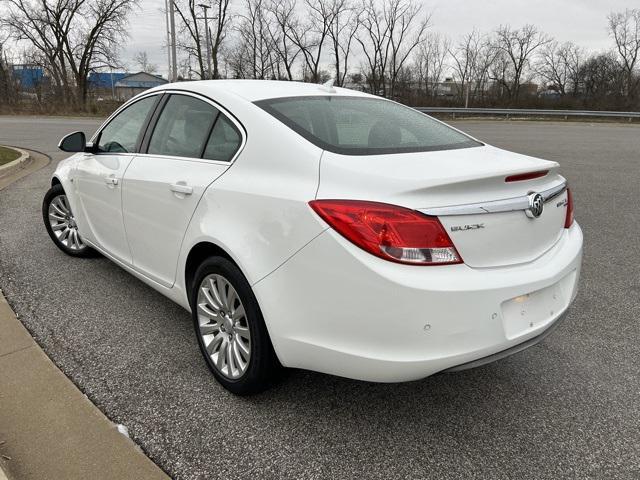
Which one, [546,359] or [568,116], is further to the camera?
[568,116]

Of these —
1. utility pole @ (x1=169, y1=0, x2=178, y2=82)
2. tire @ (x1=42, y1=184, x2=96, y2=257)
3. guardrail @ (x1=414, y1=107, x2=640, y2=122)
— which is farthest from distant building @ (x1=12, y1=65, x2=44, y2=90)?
tire @ (x1=42, y1=184, x2=96, y2=257)

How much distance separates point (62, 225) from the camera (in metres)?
4.75

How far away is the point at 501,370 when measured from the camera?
2.94 meters

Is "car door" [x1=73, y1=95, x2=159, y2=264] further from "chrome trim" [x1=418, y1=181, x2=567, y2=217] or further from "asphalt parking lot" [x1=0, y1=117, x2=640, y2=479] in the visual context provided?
"chrome trim" [x1=418, y1=181, x2=567, y2=217]

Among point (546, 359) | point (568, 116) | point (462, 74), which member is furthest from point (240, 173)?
point (462, 74)

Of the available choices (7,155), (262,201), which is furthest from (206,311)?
(7,155)

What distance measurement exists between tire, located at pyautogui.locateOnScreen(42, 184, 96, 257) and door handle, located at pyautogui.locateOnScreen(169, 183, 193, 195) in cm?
217

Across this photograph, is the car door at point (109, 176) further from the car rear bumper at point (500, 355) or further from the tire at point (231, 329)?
the car rear bumper at point (500, 355)

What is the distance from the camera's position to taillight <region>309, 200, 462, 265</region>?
1943 mm

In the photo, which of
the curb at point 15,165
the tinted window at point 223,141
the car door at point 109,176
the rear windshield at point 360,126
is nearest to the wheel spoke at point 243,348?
the tinted window at point 223,141

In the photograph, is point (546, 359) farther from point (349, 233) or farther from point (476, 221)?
point (349, 233)

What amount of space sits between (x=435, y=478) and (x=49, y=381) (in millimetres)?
2032

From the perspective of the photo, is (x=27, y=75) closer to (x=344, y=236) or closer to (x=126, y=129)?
(x=126, y=129)

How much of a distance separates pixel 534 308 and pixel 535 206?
1.46 feet
